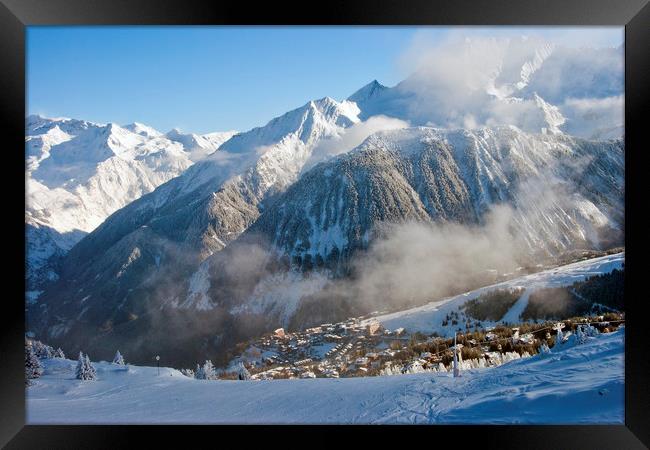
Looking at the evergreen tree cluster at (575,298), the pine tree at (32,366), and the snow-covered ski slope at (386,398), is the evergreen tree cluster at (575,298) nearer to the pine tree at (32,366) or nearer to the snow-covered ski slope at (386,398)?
the snow-covered ski slope at (386,398)

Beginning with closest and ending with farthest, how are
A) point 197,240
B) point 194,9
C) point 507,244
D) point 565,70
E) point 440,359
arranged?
point 194,9, point 440,359, point 507,244, point 197,240, point 565,70

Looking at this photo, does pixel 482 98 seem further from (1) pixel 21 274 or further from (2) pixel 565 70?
(1) pixel 21 274

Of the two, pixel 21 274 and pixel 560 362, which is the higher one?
pixel 21 274

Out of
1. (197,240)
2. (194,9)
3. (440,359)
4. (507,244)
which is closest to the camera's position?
(194,9)

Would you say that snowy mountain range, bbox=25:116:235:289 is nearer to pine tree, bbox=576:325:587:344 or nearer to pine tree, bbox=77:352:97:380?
pine tree, bbox=77:352:97:380

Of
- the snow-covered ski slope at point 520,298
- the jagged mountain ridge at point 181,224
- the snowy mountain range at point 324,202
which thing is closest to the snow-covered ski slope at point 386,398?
the snow-covered ski slope at point 520,298

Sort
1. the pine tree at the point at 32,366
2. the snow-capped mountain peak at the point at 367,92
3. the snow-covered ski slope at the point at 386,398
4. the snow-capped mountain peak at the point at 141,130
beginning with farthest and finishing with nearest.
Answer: the snow-capped mountain peak at the point at 141,130 < the snow-capped mountain peak at the point at 367,92 < the pine tree at the point at 32,366 < the snow-covered ski slope at the point at 386,398

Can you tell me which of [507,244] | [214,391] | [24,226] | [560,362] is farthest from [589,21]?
[507,244]
